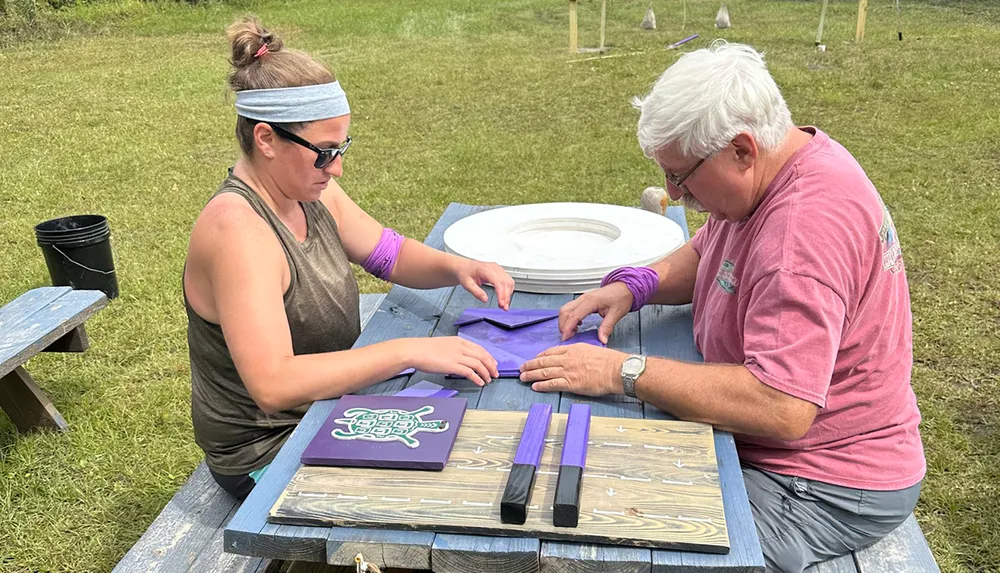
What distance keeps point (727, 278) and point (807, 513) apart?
0.60 m

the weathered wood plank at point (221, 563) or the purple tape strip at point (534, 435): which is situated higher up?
the purple tape strip at point (534, 435)

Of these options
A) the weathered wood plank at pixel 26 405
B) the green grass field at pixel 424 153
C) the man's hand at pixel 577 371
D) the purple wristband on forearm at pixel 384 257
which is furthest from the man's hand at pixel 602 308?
the weathered wood plank at pixel 26 405

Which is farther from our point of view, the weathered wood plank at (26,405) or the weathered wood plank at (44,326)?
the weathered wood plank at (26,405)

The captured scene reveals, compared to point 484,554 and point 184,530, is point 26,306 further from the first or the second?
point 484,554

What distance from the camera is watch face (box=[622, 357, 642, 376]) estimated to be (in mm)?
1872

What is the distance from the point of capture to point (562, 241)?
3037 millimetres

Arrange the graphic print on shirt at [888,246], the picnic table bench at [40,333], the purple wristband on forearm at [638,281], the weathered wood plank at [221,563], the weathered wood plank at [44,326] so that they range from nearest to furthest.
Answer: the graphic print on shirt at [888,246] → the weathered wood plank at [221,563] → the purple wristband on forearm at [638,281] → the weathered wood plank at [44,326] → the picnic table bench at [40,333]

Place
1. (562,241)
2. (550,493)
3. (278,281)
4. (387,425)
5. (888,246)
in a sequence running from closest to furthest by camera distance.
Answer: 1. (550,493)
2. (387,425)
3. (888,246)
4. (278,281)
5. (562,241)

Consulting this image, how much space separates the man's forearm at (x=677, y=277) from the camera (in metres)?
2.51

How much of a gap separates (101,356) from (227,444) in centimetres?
248

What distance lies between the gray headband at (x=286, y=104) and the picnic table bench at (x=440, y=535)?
65cm

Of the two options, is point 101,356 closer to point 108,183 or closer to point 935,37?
point 108,183

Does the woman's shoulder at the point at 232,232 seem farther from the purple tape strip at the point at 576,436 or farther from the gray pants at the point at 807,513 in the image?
the gray pants at the point at 807,513

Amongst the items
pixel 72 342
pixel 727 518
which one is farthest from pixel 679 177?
pixel 72 342
